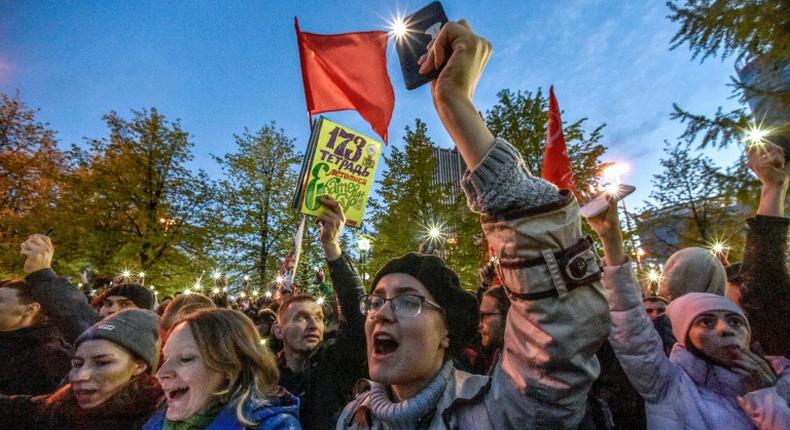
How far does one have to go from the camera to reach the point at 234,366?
2.38 metres

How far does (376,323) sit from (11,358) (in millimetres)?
3375

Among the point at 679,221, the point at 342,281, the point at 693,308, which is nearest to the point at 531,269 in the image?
the point at 693,308

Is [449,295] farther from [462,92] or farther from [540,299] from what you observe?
[462,92]

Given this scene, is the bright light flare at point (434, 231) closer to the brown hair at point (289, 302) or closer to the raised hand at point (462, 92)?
the brown hair at point (289, 302)

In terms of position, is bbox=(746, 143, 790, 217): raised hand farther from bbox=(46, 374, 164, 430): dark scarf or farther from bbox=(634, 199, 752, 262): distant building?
bbox=(634, 199, 752, 262): distant building

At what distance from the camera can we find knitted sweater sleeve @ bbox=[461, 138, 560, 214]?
43.6 inches

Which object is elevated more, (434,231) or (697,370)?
(434,231)

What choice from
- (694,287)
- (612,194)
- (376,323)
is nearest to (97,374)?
(376,323)

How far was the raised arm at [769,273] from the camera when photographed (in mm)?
2580

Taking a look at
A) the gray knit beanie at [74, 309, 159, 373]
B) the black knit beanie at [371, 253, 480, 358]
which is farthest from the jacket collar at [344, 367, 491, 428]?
the gray knit beanie at [74, 309, 159, 373]

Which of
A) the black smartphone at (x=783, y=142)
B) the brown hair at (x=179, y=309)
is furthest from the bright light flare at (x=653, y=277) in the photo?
the brown hair at (x=179, y=309)

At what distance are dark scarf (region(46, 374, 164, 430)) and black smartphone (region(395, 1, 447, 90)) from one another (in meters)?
2.52

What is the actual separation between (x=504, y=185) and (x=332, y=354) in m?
2.49

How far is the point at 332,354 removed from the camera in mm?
3135
